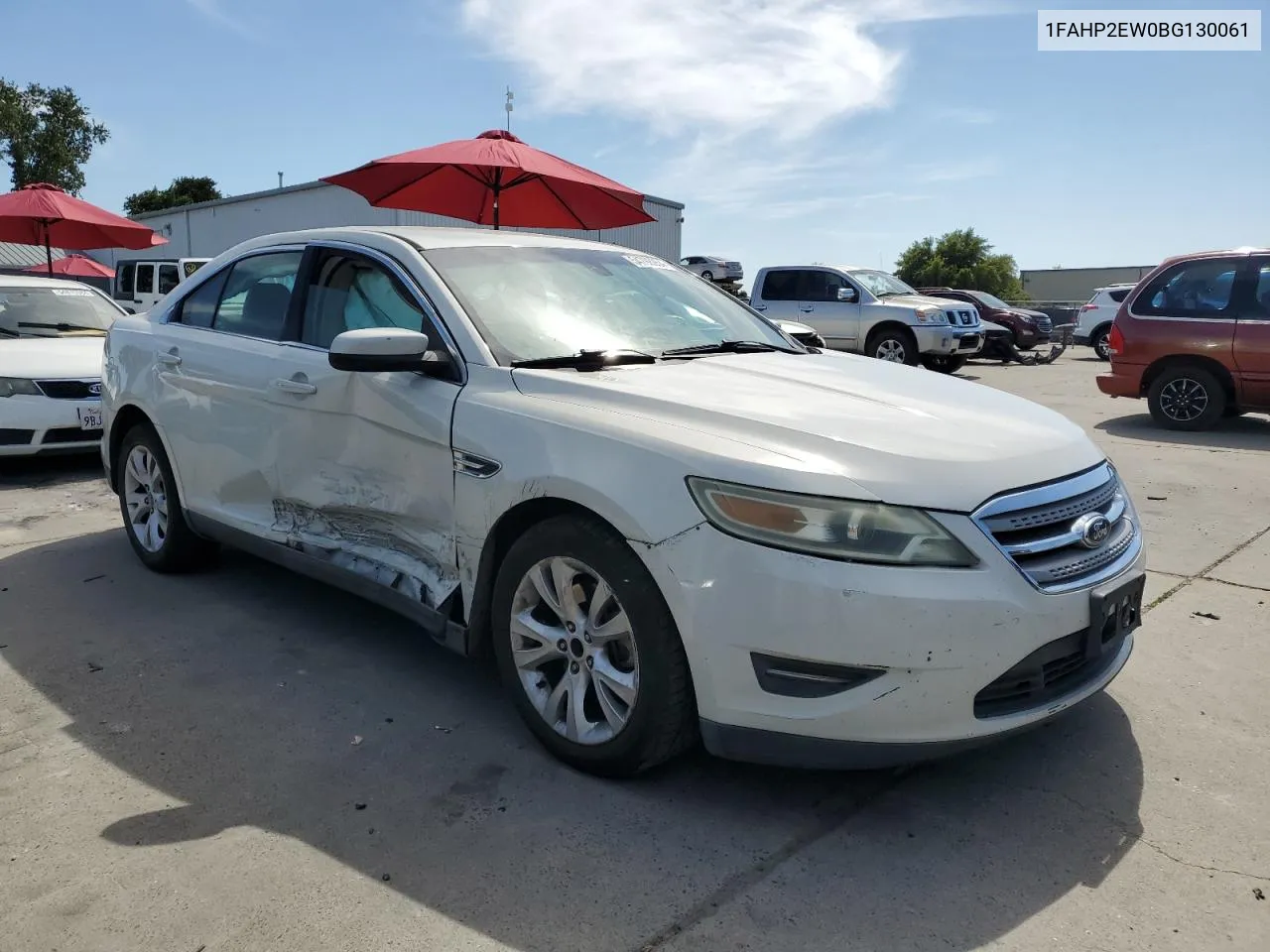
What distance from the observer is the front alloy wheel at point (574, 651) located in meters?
2.75

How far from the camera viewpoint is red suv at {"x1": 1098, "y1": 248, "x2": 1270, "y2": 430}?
29.7 feet

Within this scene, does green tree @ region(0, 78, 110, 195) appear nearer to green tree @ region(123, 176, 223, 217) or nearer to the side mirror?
green tree @ region(123, 176, 223, 217)

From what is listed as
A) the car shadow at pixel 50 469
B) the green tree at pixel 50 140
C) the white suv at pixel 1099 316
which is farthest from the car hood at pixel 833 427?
the green tree at pixel 50 140

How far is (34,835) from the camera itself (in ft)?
8.62

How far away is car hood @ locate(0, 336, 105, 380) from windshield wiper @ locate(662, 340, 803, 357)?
5.23 meters

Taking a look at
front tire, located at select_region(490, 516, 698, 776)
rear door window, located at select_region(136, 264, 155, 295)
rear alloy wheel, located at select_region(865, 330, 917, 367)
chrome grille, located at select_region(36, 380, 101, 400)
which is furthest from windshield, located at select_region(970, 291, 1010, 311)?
front tire, located at select_region(490, 516, 698, 776)

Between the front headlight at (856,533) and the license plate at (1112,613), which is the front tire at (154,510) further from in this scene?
the license plate at (1112,613)

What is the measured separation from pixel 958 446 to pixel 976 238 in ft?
217

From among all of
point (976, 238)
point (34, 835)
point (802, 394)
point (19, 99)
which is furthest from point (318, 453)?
point (976, 238)

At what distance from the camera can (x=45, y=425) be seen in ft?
23.3

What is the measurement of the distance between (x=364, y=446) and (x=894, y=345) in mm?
12651

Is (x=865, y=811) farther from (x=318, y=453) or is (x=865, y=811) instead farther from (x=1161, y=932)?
(x=318, y=453)

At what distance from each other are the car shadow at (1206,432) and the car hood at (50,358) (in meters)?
8.76

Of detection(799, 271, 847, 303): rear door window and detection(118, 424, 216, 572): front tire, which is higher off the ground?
detection(799, 271, 847, 303): rear door window
